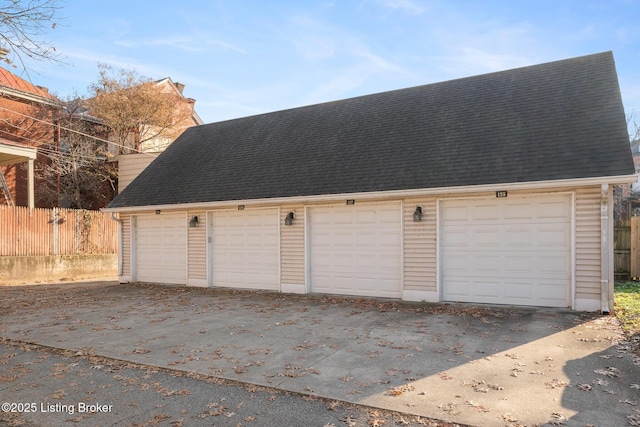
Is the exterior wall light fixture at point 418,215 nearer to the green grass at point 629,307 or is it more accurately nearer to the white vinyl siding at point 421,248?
the white vinyl siding at point 421,248

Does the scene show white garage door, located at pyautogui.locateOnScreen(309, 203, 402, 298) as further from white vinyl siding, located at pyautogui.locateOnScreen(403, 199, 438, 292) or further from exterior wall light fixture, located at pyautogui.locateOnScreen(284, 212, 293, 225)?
exterior wall light fixture, located at pyautogui.locateOnScreen(284, 212, 293, 225)

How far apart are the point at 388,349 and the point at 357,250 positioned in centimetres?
471

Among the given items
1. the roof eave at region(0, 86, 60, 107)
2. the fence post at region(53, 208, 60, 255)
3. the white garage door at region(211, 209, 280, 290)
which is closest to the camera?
the white garage door at region(211, 209, 280, 290)

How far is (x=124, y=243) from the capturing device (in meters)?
14.5

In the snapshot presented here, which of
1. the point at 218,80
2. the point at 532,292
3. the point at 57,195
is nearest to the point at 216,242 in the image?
the point at 218,80

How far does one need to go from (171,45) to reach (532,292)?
11364 millimetres

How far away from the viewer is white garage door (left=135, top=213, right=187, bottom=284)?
1338cm

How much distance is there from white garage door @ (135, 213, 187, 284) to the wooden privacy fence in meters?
4.56

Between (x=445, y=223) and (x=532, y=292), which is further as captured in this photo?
(x=445, y=223)

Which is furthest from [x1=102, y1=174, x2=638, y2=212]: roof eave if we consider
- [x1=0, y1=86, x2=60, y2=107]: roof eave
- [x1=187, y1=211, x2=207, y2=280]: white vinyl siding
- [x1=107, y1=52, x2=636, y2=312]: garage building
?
[x1=0, y1=86, x2=60, y2=107]: roof eave

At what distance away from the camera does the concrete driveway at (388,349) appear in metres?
4.07

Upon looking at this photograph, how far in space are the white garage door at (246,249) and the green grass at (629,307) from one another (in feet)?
25.6

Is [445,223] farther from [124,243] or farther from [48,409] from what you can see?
[124,243]

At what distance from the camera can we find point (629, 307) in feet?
27.6
